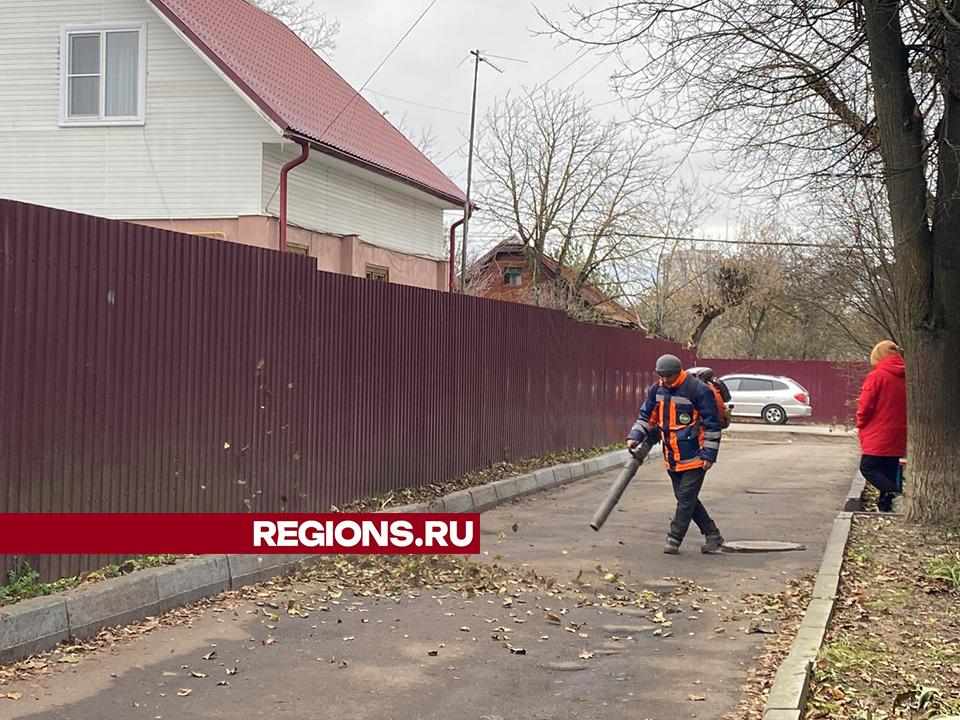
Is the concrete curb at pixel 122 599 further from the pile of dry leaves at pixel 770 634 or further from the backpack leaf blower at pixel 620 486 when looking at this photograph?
the pile of dry leaves at pixel 770 634

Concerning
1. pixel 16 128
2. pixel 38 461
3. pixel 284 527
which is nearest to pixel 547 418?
pixel 284 527

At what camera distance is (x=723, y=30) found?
1116 centimetres

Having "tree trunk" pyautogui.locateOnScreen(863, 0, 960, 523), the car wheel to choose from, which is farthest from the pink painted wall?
the car wheel

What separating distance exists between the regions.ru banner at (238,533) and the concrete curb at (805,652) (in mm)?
3172

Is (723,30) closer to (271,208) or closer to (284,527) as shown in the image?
(284,527)

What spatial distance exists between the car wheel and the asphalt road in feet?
87.0

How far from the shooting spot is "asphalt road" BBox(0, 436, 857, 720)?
5.68m

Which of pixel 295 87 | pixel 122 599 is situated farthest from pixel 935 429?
pixel 295 87

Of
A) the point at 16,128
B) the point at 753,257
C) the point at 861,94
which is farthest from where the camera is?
the point at 753,257

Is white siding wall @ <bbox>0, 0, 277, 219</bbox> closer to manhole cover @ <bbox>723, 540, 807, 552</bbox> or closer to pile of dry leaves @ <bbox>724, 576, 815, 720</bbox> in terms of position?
manhole cover @ <bbox>723, 540, 807, 552</bbox>

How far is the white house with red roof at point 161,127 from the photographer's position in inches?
712

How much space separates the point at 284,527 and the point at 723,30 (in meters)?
6.07

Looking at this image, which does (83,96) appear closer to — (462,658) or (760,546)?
(760,546)

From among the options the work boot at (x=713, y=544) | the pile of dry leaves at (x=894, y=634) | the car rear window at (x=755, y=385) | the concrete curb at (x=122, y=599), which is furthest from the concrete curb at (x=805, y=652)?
the car rear window at (x=755, y=385)
